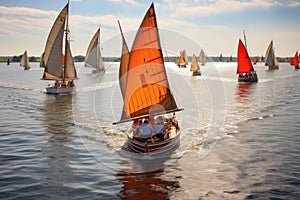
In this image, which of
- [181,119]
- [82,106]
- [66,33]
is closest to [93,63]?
[66,33]

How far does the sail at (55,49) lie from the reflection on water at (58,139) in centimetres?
1247

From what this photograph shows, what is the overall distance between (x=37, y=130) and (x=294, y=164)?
23.0 metres

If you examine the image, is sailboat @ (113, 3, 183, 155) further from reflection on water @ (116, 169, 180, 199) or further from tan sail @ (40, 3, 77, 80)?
tan sail @ (40, 3, 77, 80)

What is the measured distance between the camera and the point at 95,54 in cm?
11050

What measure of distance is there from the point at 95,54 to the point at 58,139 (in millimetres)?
86998

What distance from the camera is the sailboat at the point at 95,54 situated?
10131 cm

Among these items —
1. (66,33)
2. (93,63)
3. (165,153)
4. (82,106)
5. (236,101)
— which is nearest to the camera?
(165,153)

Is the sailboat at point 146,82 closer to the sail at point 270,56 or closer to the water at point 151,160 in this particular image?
the water at point 151,160

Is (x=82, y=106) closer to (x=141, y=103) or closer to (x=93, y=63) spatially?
(x=141, y=103)

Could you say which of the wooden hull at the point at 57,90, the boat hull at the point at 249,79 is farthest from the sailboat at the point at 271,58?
the wooden hull at the point at 57,90

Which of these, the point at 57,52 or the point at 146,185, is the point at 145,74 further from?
the point at 57,52

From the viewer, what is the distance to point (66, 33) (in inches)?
2330

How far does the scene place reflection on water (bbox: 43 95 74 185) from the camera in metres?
18.9

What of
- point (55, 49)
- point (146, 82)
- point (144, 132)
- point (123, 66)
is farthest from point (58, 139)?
point (55, 49)
